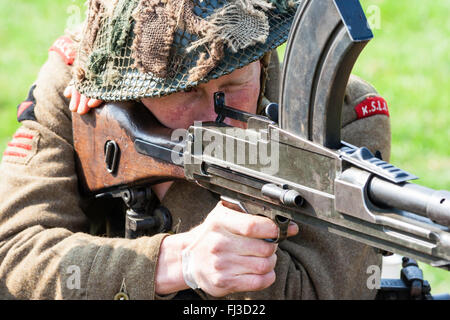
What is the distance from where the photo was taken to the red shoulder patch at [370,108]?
8.55ft

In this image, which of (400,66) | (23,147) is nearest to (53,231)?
(23,147)

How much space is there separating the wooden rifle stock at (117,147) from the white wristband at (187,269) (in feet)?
0.75

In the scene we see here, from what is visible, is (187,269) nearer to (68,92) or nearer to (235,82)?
(235,82)

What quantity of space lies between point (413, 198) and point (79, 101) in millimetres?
1345

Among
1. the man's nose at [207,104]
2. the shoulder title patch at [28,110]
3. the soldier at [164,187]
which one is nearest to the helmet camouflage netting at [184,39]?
the soldier at [164,187]

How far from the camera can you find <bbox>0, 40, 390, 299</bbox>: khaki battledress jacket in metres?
2.38

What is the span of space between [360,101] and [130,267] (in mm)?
966

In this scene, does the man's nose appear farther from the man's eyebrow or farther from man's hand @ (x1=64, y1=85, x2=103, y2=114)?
man's hand @ (x1=64, y1=85, x2=103, y2=114)

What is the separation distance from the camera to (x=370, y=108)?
2623 millimetres

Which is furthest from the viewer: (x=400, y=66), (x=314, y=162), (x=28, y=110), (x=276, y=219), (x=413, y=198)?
(x=400, y=66)

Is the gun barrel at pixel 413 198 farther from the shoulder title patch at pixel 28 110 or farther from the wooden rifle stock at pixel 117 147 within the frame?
the shoulder title patch at pixel 28 110
